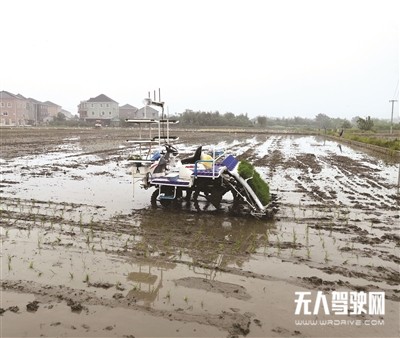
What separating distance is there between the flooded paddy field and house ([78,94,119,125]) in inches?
2978

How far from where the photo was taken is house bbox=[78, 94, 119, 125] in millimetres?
82188

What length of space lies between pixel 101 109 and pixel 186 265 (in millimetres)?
81918

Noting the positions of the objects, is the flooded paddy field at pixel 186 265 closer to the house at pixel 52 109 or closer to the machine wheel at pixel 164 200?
the machine wheel at pixel 164 200

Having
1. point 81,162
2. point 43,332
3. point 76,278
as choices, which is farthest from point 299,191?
point 81,162

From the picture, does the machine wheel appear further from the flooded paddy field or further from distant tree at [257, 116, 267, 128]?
distant tree at [257, 116, 267, 128]

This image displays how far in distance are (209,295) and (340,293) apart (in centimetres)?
164

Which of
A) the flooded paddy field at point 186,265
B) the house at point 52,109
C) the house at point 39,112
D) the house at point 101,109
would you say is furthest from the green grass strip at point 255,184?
the house at point 52,109

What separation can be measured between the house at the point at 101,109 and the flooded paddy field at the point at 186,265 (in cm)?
7565

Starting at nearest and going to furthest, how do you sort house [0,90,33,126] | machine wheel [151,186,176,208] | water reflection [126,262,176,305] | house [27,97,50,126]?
water reflection [126,262,176,305]
machine wheel [151,186,176,208]
house [0,90,33,126]
house [27,97,50,126]

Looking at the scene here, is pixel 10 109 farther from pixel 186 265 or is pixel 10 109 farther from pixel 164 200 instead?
pixel 186 265

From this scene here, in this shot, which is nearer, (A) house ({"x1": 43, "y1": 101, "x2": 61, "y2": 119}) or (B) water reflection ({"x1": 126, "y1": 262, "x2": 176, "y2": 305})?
(B) water reflection ({"x1": 126, "y1": 262, "x2": 176, "y2": 305})

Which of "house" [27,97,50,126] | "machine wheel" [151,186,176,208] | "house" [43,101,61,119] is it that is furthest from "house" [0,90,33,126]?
"machine wheel" [151,186,176,208]

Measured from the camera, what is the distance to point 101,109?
82.5 metres

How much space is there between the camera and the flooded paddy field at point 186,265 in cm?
384
